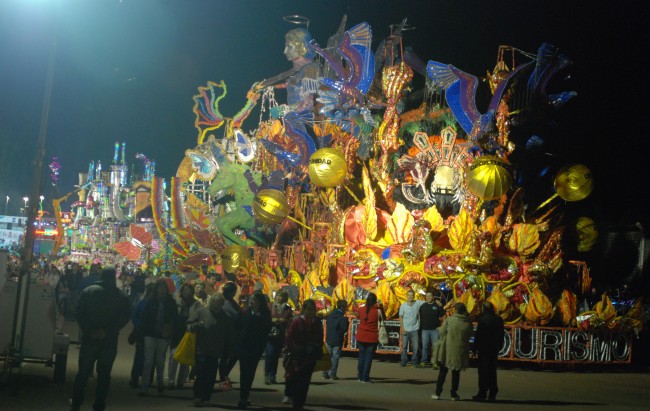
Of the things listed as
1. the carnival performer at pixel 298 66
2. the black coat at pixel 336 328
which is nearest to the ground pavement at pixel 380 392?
the black coat at pixel 336 328

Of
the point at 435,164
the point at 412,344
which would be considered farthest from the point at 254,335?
the point at 435,164

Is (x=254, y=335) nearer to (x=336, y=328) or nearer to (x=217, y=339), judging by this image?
(x=217, y=339)

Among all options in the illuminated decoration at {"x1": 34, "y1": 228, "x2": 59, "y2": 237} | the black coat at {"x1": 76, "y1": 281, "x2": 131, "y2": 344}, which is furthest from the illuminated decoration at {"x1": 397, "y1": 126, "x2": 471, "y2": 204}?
the illuminated decoration at {"x1": 34, "y1": 228, "x2": 59, "y2": 237}

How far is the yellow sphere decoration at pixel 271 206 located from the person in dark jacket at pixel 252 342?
13.9 meters

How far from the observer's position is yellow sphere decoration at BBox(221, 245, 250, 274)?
30394 millimetres

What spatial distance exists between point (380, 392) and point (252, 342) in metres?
3.07

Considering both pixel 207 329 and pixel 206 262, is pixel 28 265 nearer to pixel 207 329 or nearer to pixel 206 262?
pixel 207 329

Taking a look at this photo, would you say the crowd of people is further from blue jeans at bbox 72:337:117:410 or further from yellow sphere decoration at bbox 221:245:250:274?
yellow sphere decoration at bbox 221:245:250:274

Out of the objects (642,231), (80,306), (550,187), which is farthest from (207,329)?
(642,231)

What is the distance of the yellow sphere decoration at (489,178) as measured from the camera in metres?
19.8

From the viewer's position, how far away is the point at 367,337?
15422 mm

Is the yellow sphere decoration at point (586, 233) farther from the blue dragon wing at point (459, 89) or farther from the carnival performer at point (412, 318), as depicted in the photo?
the carnival performer at point (412, 318)

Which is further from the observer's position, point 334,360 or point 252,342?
point 334,360

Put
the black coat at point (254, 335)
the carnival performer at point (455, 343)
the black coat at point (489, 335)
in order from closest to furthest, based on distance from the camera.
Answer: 1. the black coat at point (254, 335)
2. the carnival performer at point (455, 343)
3. the black coat at point (489, 335)
